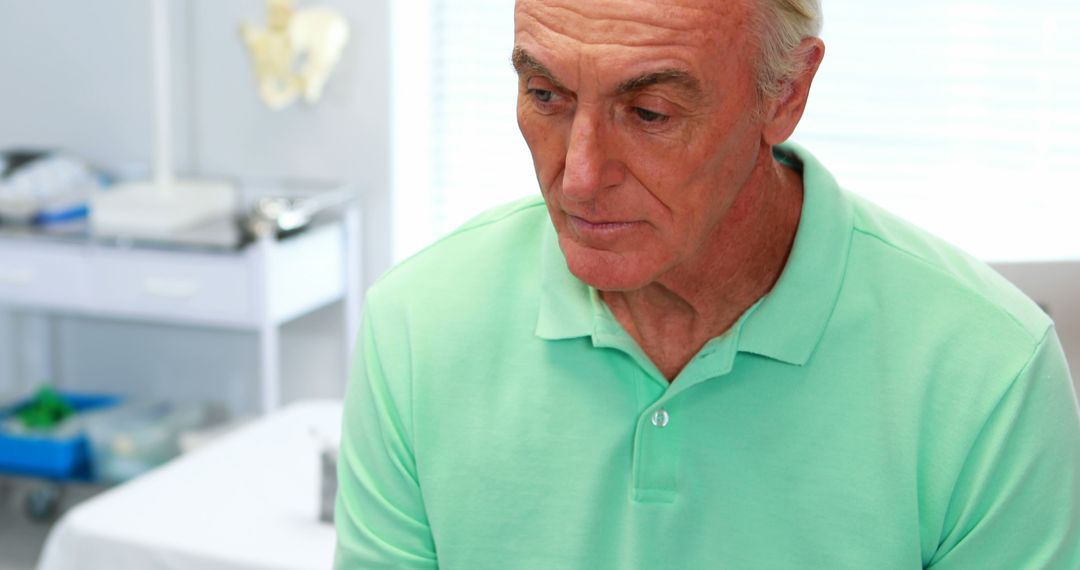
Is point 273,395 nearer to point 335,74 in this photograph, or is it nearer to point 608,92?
point 335,74

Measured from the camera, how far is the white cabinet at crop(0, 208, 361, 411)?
283 cm

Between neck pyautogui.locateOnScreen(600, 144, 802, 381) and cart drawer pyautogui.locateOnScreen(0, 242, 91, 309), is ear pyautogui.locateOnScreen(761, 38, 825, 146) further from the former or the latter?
cart drawer pyautogui.locateOnScreen(0, 242, 91, 309)

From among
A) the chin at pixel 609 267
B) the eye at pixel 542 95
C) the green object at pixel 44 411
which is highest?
the eye at pixel 542 95

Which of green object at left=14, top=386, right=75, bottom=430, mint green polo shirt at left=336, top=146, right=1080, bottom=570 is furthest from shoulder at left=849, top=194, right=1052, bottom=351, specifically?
green object at left=14, top=386, right=75, bottom=430

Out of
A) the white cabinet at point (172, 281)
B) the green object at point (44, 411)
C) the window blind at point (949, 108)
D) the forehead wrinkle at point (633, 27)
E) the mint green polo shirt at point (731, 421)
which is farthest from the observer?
the green object at point (44, 411)

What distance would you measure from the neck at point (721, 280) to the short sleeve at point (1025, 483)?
21cm

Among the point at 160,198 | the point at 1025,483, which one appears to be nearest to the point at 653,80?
the point at 1025,483

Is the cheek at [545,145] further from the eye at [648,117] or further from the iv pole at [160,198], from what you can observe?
the iv pole at [160,198]

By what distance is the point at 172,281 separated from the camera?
2.86 metres

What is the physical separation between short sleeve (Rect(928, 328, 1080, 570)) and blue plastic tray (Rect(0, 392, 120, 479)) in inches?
95.9

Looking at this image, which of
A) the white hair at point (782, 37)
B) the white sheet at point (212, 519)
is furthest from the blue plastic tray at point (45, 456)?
the white hair at point (782, 37)

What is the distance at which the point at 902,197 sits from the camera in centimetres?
310

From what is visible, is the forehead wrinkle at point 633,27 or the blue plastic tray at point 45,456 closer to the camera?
the forehead wrinkle at point 633,27

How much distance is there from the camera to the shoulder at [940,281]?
40.5 inches
